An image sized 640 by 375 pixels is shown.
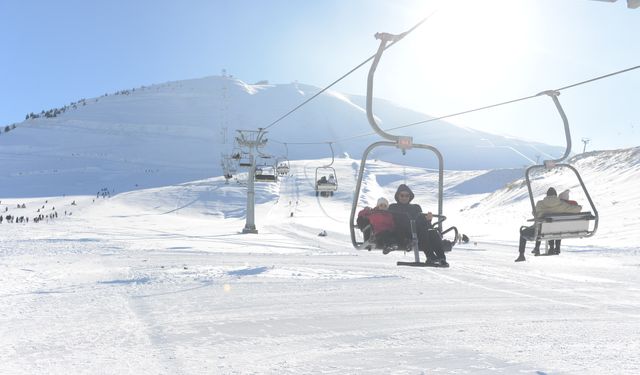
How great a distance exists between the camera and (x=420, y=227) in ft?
26.9

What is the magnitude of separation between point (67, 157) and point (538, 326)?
367ft

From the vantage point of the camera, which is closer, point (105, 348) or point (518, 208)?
point (105, 348)

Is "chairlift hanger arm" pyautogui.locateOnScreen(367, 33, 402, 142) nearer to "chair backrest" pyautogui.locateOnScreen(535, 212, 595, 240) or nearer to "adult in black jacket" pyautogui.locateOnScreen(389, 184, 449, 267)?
"adult in black jacket" pyautogui.locateOnScreen(389, 184, 449, 267)

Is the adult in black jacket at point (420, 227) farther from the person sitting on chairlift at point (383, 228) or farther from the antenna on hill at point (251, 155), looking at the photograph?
the antenna on hill at point (251, 155)

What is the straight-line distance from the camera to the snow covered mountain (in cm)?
9000

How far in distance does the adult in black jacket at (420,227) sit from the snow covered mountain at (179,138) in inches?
2822

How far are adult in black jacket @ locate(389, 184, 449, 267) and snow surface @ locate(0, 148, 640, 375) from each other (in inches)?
60.5

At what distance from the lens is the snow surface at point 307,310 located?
736cm

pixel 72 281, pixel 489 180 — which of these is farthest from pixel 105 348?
pixel 489 180

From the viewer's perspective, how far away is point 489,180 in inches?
3120

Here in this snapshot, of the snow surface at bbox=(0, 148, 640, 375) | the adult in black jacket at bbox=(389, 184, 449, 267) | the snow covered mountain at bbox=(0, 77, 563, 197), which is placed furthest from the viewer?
the snow covered mountain at bbox=(0, 77, 563, 197)

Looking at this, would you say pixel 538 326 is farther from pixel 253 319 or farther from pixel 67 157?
pixel 67 157

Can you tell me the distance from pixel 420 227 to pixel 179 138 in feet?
450

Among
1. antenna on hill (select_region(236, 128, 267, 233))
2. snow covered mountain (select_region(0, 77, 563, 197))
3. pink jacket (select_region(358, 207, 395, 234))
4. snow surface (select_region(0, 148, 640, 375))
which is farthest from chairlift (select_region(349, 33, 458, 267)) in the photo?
snow covered mountain (select_region(0, 77, 563, 197))
